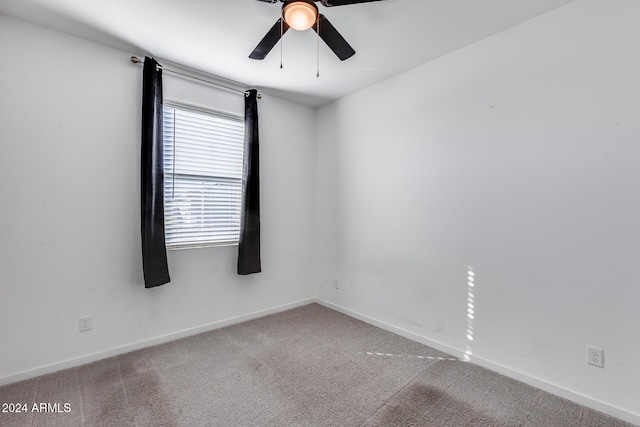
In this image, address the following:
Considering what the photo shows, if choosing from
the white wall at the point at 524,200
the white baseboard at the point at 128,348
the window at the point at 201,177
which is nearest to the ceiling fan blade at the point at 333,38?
the white wall at the point at 524,200

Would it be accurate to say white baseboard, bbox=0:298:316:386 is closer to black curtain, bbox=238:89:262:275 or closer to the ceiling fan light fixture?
black curtain, bbox=238:89:262:275

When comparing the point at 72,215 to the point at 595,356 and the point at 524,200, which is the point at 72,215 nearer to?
the point at 524,200

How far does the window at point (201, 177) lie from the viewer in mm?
2701

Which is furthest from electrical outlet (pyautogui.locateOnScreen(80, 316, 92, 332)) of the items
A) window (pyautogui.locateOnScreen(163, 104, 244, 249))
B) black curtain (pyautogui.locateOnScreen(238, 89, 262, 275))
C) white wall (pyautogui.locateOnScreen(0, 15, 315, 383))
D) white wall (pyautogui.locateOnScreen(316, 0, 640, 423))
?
white wall (pyautogui.locateOnScreen(316, 0, 640, 423))

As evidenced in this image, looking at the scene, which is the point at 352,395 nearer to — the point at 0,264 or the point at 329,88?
the point at 0,264

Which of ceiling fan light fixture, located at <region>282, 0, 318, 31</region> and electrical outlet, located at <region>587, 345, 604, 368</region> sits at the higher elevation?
ceiling fan light fixture, located at <region>282, 0, 318, 31</region>

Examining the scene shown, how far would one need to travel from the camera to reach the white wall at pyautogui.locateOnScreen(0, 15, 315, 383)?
203cm

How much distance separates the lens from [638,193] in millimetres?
1666

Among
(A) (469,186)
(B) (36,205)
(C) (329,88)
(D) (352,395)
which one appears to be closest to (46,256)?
(B) (36,205)

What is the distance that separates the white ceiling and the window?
1.76ft

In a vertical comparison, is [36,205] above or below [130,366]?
above

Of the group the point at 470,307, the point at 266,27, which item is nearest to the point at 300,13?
the point at 266,27

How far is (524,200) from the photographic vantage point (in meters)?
2.08

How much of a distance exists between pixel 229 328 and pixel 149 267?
3.41ft
